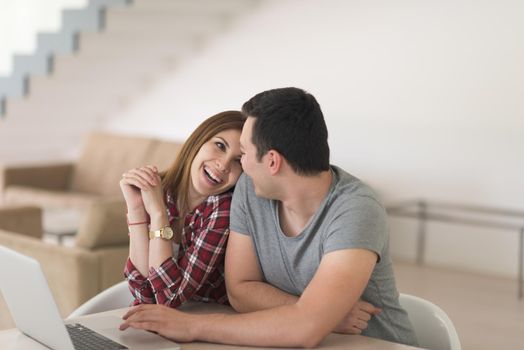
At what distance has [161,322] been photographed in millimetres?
2039

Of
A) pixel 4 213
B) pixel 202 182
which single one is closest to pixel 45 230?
pixel 4 213

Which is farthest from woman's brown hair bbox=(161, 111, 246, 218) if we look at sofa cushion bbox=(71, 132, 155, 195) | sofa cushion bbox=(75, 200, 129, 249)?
sofa cushion bbox=(71, 132, 155, 195)

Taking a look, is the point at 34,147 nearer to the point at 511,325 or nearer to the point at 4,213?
the point at 4,213

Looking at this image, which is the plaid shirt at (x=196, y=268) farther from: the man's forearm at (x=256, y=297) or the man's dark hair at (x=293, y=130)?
the man's dark hair at (x=293, y=130)

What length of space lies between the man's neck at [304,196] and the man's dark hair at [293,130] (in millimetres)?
22

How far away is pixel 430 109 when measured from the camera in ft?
19.9

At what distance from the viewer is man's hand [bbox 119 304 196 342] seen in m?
2.01

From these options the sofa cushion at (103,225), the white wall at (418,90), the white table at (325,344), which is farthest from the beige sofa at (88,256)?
the white wall at (418,90)

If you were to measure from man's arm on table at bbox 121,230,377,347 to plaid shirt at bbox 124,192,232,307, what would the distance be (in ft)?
1.02

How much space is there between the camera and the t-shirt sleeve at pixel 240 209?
231 centimetres

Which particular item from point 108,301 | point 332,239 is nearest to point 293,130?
point 332,239

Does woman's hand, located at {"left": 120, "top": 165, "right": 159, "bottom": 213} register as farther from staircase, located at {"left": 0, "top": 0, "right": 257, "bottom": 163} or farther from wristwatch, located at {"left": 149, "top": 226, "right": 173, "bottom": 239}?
staircase, located at {"left": 0, "top": 0, "right": 257, "bottom": 163}

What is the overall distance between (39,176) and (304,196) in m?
5.47

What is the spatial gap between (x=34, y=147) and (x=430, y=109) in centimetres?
382
